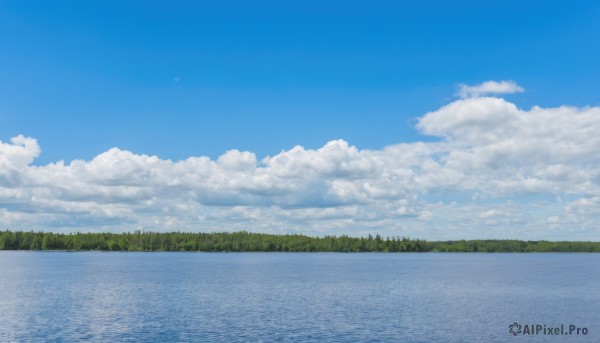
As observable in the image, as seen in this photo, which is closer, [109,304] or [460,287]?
[109,304]

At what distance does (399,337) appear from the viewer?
184 feet

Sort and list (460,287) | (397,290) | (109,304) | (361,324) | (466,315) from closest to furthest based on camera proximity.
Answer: (361,324) < (466,315) < (109,304) < (397,290) < (460,287)

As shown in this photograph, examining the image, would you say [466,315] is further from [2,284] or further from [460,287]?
[2,284]

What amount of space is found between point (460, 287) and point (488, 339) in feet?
192

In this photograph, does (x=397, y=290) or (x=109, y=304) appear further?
(x=397, y=290)

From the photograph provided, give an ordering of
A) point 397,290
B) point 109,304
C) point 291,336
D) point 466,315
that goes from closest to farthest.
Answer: point 291,336
point 466,315
point 109,304
point 397,290

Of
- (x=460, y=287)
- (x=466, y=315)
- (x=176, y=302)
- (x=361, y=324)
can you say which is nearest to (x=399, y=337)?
(x=361, y=324)

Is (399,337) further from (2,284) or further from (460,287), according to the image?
(2,284)

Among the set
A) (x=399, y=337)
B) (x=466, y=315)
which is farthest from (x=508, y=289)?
(x=399, y=337)

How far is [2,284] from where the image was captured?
114 metres

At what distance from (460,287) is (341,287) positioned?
23998 millimetres

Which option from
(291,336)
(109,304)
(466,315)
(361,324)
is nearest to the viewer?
(291,336)

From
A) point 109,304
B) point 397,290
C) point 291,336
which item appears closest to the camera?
point 291,336

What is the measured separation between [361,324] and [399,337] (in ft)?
26.3
